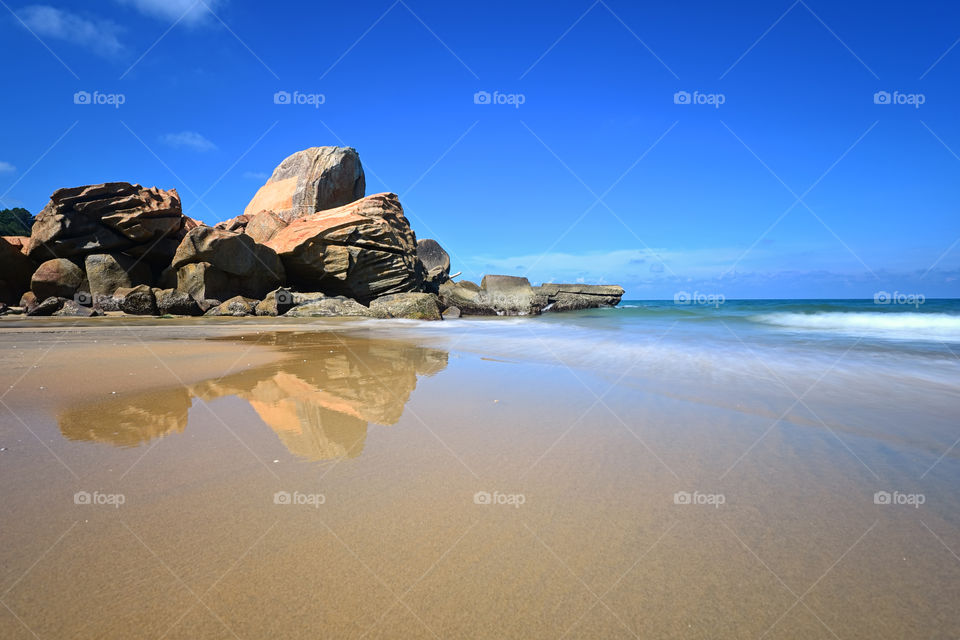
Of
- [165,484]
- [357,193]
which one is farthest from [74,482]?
[357,193]

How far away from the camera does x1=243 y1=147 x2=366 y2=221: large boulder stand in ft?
93.7

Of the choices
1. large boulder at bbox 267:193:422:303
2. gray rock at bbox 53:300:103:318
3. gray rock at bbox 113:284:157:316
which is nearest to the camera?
gray rock at bbox 53:300:103:318

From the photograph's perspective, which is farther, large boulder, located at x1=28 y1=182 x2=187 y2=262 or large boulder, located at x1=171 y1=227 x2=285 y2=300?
large boulder, located at x1=28 y1=182 x2=187 y2=262

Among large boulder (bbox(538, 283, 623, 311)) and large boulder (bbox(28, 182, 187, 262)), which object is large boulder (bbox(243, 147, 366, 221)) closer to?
large boulder (bbox(28, 182, 187, 262))

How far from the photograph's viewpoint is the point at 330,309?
19312 millimetres

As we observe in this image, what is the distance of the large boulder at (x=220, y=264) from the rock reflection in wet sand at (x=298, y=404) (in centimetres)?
1497

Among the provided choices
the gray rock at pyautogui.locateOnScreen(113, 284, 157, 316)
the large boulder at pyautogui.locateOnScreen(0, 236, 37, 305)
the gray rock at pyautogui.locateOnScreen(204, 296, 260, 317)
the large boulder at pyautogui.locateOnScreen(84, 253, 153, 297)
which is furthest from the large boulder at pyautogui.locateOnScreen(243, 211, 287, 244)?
the large boulder at pyautogui.locateOnScreen(0, 236, 37, 305)
